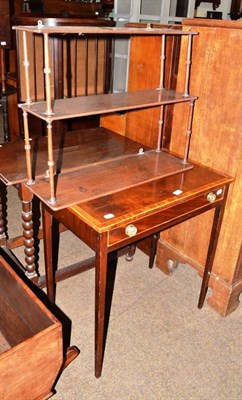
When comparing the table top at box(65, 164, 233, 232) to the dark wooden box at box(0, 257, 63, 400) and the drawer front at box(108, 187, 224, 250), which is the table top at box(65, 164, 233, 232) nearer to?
the drawer front at box(108, 187, 224, 250)

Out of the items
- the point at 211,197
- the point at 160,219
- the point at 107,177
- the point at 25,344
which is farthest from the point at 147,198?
the point at 25,344

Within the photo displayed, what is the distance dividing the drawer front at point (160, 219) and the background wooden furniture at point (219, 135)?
17cm

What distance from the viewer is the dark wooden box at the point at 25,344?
4.09 ft

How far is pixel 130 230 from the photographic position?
55.9 inches

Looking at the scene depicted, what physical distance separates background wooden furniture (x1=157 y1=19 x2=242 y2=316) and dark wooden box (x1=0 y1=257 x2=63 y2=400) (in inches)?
37.7

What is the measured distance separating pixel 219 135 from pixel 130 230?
2.26 ft

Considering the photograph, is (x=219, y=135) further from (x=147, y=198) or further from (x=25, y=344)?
(x=25, y=344)

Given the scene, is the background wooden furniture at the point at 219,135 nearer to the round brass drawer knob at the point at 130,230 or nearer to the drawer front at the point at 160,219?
the drawer front at the point at 160,219

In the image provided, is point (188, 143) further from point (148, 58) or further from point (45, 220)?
point (45, 220)

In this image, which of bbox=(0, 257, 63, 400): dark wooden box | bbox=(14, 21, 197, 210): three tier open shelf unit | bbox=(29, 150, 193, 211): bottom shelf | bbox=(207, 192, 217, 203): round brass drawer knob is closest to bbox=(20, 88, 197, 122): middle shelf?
bbox=(14, 21, 197, 210): three tier open shelf unit

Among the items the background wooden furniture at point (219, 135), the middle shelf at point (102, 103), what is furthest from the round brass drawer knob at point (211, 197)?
the middle shelf at point (102, 103)

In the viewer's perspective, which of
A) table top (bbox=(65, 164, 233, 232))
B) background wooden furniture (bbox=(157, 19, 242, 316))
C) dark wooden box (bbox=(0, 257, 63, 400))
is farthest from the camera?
background wooden furniture (bbox=(157, 19, 242, 316))

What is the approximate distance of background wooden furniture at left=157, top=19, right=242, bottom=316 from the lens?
1.65 m

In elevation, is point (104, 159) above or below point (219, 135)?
below
